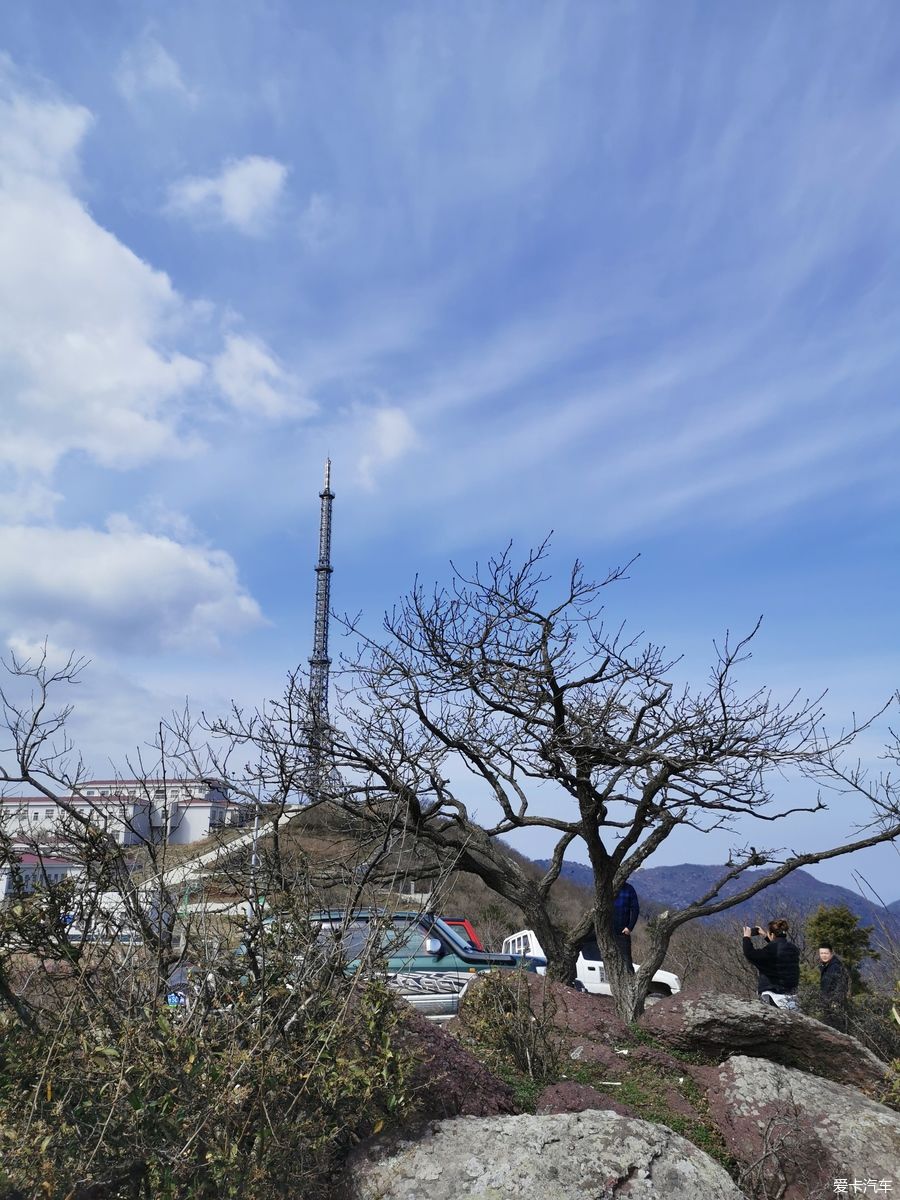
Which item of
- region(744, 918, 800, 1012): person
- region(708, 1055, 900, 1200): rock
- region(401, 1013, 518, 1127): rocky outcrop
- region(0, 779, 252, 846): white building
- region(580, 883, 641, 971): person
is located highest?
region(0, 779, 252, 846): white building

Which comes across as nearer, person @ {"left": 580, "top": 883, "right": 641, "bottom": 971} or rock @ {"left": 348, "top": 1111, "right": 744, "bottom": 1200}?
rock @ {"left": 348, "top": 1111, "right": 744, "bottom": 1200}

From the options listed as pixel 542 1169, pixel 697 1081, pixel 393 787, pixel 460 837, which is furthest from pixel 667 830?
pixel 542 1169

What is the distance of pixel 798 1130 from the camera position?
5.79 metres

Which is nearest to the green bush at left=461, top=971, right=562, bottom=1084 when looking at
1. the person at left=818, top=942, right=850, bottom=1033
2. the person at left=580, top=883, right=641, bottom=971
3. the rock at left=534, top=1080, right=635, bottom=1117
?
the rock at left=534, top=1080, right=635, bottom=1117

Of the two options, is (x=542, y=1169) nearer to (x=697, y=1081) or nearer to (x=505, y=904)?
(x=697, y=1081)

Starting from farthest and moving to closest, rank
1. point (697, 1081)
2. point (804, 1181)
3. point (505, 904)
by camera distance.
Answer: point (505, 904) → point (697, 1081) → point (804, 1181)

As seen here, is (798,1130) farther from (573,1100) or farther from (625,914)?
(625,914)

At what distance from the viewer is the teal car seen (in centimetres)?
494

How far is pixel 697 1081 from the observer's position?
266 inches

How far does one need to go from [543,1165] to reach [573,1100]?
144 cm

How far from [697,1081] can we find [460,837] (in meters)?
4.37

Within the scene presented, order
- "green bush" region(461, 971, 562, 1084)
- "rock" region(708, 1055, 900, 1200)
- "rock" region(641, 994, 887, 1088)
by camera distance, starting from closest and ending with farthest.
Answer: "rock" region(708, 1055, 900, 1200)
"green bush" region(461, 971, 562, 1084)
"rock" region(641, 994, 887, 1088)

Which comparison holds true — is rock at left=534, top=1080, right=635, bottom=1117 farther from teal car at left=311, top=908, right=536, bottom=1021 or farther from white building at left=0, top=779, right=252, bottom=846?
white building at left=0, top=779, right=252, bottom=846

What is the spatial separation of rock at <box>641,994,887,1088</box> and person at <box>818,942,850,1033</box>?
6.91ft
